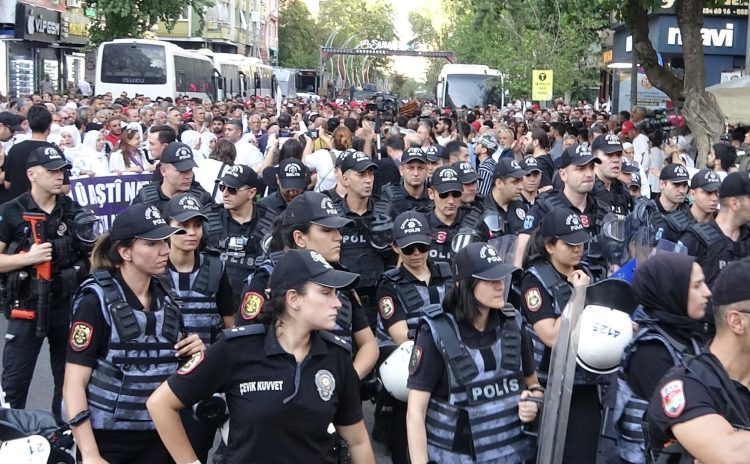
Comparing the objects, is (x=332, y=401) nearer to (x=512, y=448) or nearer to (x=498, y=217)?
(x=512, y=448)

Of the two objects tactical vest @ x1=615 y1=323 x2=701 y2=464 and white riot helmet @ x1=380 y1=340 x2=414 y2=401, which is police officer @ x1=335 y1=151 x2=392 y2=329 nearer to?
white riot helmet @ x1=380 y1=340 x2=414 y2=401

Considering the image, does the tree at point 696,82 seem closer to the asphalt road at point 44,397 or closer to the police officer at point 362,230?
the police officer at point 362,230

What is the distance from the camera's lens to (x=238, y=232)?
7.41 meters

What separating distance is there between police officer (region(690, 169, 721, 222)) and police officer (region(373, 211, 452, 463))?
2395mm

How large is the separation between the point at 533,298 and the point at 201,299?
5.51 ft

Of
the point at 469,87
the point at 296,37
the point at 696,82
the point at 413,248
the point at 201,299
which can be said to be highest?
the point at 296,37

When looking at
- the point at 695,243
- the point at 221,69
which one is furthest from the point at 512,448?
the point at 221,69

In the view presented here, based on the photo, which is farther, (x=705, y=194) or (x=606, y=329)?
(x=705, y=194)

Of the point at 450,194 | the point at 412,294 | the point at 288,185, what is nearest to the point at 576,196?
the point at 450,194

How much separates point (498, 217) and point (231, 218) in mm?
1980

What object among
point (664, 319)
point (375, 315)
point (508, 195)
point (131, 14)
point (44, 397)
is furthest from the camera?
point (131, 14)

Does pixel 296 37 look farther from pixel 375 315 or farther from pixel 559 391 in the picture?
pixel 559 391

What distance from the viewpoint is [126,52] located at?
32.8 meters

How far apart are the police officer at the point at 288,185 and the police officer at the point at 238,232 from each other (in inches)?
10.7
